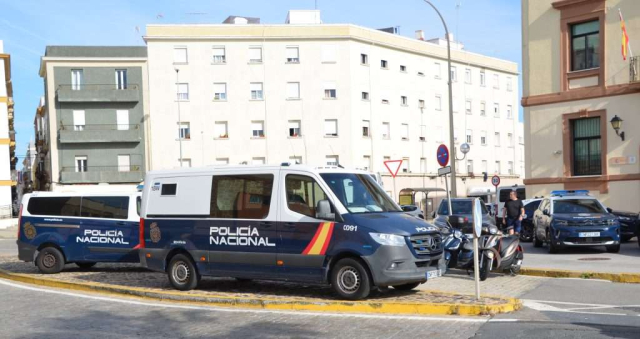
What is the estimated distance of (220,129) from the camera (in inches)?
2126

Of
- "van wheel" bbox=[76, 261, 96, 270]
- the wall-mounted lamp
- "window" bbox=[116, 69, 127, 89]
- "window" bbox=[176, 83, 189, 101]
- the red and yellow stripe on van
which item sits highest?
"window" bbox=[116, 69, 127, 89]

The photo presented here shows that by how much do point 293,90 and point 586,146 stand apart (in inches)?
1165

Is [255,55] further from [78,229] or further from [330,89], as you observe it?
A: [78,229]

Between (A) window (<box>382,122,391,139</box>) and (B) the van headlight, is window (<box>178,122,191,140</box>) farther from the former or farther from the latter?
(B) the van headlight

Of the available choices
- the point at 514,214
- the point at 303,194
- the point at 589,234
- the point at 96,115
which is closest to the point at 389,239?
the point at 303,194

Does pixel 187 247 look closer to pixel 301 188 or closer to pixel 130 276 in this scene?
pixel 301 188

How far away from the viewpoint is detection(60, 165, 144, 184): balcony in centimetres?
5478

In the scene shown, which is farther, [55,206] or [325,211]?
[55,206]

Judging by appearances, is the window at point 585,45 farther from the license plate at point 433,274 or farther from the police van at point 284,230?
the license plate at point 433,274

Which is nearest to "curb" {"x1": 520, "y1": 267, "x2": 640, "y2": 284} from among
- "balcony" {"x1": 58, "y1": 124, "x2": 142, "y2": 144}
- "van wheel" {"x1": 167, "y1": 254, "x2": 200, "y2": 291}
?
"van wheel" {"x1": 167, "y1": 254, "x2": 200, "y2": 291}

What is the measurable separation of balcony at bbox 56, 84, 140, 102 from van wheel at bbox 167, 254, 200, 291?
4425 cm

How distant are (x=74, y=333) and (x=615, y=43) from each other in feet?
74.4

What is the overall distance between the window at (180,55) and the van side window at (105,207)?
1491 inches

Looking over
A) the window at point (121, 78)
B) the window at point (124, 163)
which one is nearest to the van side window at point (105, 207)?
the window at point (124, 163)
